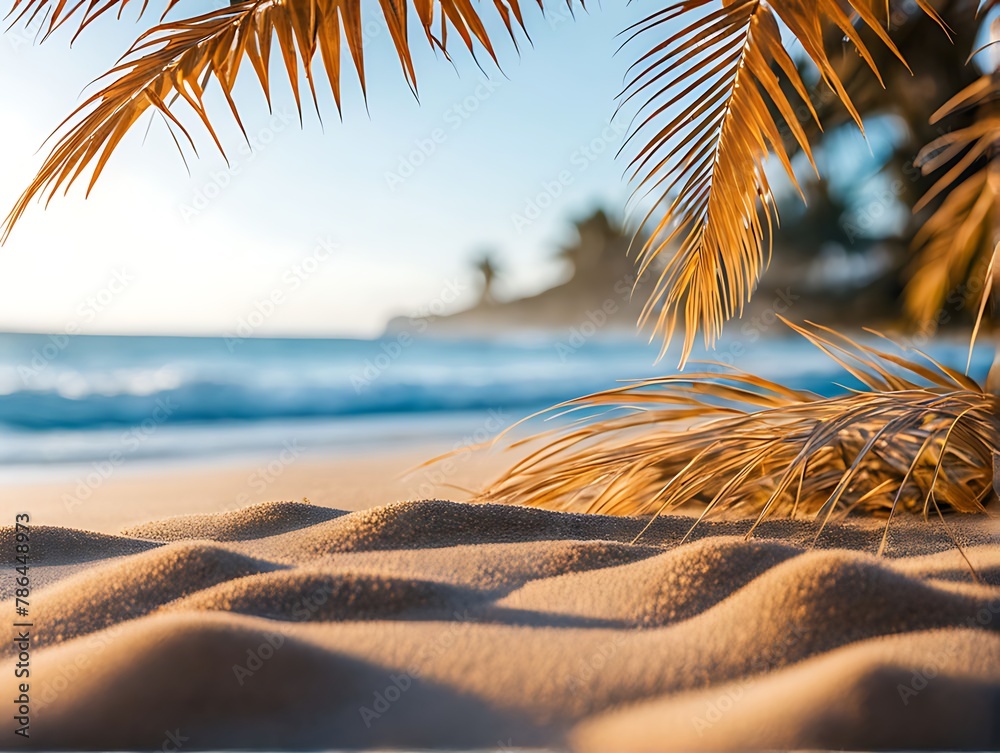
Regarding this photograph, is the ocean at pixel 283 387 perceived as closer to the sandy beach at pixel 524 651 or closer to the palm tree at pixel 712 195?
the palm tree at pixel 712 195

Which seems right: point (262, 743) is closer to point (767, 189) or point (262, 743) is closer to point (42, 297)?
point (767, 189)

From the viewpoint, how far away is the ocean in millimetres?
3316

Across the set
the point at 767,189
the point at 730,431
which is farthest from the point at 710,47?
the point at 730,431

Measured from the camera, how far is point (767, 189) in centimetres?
121

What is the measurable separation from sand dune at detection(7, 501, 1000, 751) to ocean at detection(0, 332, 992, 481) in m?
0.66

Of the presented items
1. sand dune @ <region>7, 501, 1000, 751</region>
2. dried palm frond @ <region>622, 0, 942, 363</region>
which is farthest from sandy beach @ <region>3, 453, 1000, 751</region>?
dried palm frond @ <region>622, 0, 942, 363</region>

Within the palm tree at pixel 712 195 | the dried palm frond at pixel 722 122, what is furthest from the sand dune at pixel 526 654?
the dried palm frond at pixel 722 122

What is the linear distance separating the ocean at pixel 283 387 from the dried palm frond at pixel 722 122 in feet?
1.08

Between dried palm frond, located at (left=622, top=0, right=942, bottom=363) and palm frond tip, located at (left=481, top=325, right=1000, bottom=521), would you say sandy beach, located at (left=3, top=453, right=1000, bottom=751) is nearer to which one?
palm frond tip, located at (left=481, top=325, right=1000, bottom=521)

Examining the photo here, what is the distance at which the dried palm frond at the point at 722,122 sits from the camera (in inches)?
43.1

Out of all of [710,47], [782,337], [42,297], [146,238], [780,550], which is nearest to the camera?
[780,550]

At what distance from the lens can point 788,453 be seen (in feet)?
4.07

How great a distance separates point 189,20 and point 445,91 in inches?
43.0

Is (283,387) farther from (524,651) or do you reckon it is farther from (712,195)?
(524,651)
